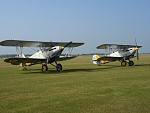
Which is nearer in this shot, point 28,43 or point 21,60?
point 21,60

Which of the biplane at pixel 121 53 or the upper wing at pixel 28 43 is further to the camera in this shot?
the biplane at pixel 121 53

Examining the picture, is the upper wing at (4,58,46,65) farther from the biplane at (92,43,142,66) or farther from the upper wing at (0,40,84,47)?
the biplane at (92,43,142,66)

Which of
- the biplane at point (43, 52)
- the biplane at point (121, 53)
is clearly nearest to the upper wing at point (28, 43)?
the biplane at point (43, 52)

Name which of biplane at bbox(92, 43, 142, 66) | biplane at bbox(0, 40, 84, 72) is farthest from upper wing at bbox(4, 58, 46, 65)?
biplane at bbox(92, 43, 142, 66)

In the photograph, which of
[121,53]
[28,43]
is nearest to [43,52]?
[28,43]

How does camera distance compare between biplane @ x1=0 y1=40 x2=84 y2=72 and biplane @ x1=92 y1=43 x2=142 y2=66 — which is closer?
biplane @ x1=0 y1=40 x2=84 y2=72

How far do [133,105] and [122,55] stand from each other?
2221 cm

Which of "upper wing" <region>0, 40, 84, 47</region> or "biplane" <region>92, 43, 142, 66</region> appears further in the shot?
"biplane" <region>92, 43, 142, 66</region>

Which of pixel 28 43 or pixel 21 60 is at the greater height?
pixel 28 43

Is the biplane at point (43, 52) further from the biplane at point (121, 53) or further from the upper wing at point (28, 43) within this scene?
the biplane at point (121, 53)

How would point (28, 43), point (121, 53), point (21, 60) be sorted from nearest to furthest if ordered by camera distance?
point (21, 60) < point (28, 43) < point (121, 53)

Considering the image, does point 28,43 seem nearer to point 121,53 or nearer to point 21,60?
point 21,60

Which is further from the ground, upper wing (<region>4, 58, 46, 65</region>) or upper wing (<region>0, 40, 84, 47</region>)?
upper wing (<region>0, 40, 84, 47</region>)

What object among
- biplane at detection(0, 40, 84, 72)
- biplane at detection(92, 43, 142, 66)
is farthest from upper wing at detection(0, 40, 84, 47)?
biplane at detection(92, 43, 142, 66)
